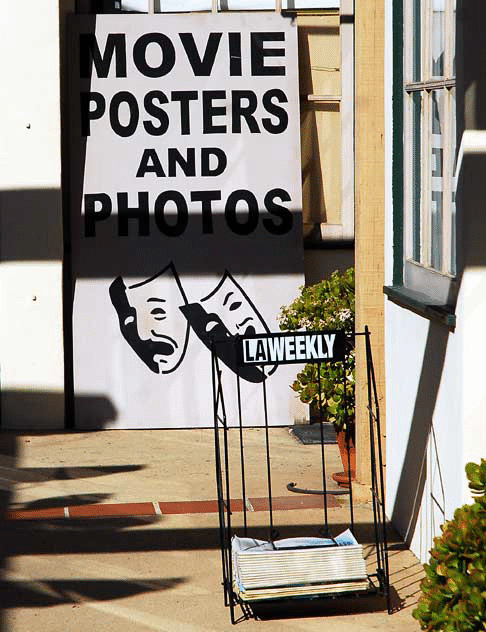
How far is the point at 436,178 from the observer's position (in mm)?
5473

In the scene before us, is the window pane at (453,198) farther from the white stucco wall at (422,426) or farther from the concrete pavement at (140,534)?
the concrete pavement at (140,534)

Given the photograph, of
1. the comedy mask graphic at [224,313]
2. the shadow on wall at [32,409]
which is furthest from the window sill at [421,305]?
the shadow on wall at [32,409]

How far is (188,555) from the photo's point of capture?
5836mm

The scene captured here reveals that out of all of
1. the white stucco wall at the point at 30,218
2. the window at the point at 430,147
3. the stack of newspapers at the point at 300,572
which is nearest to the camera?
the stack of newspapers at the point at 300,572

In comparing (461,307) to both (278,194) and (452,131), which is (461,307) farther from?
(278,194)

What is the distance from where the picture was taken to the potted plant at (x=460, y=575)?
3.52 metres

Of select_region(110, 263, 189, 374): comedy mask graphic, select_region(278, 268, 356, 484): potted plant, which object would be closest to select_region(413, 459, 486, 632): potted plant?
select_region(278, 268, 356, 484): potted plant

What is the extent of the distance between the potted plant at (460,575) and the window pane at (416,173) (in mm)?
2275

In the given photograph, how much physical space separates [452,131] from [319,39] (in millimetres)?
4357

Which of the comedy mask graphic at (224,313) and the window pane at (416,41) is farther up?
the window pane at (416,41)

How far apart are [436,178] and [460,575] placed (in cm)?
230

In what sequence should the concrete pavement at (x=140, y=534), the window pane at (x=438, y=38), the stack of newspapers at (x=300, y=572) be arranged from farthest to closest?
the window pane at (x=438, y=38) < the concrete pavement at (x=140, y=534) < the stack of newspapers at (x=300, y=572)

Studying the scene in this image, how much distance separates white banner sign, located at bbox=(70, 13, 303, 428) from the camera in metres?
9.14

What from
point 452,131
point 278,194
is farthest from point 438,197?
point 278,194
